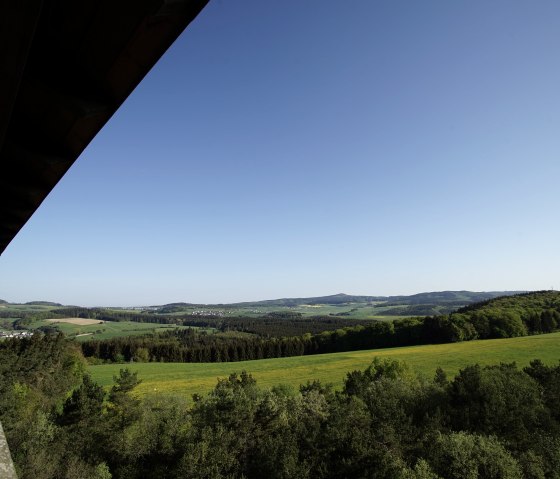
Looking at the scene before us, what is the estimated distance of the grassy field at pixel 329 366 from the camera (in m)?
70.2

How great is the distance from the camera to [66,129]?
12.8 feet

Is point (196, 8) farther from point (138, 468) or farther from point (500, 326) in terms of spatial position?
point (500, 326)

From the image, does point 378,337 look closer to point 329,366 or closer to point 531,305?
point 329,366

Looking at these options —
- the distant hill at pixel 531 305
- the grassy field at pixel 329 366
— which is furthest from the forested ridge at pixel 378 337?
the grassy field at pixel 329 366

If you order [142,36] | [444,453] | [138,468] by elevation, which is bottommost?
[138,468]

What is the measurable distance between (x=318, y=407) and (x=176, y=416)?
1687 cm

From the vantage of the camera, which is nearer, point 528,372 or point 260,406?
point 260,406

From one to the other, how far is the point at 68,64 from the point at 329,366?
8506cm

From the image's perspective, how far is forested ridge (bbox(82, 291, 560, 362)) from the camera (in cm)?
10612

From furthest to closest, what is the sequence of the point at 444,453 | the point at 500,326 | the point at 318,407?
the point at 500,326 → the point at 318,407 → the point at 444,453

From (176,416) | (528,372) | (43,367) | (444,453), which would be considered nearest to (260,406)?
(176,416)

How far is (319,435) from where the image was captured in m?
32.4

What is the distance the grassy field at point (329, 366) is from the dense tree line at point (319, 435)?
2267 centimetres

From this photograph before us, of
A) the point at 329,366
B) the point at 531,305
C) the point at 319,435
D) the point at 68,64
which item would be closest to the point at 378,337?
the point at 329,366
